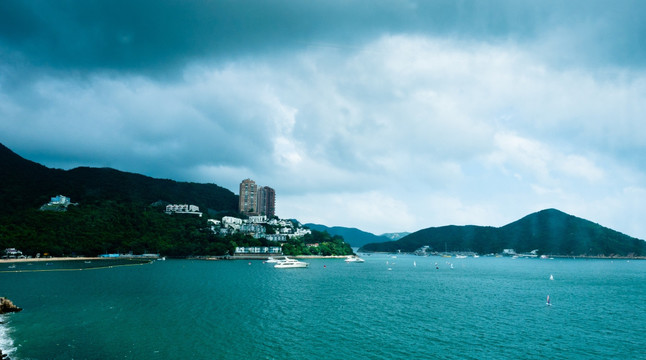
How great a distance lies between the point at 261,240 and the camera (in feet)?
606

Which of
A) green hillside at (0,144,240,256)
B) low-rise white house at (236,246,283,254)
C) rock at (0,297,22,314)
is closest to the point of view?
rock at (0,297,22,314)

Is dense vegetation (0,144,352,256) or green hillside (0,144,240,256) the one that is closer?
green hillside (0,144,240,256)

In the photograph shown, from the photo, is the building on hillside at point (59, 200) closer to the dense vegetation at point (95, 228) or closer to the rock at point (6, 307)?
the dense vegetation at point (95, 228)

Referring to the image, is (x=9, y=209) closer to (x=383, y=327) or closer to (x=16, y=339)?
(x=16, y=339)

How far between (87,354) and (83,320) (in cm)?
1245

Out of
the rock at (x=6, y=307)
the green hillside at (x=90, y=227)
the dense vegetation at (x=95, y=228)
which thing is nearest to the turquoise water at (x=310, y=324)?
the rock at (x=6, y=307)

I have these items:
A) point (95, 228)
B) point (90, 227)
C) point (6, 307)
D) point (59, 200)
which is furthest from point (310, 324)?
point (59, 200)

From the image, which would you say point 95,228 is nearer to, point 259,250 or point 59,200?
point 59,200

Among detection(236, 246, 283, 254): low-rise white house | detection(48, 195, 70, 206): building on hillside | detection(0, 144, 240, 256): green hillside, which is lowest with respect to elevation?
detection(236, 246, 283, 254): low-rise white house

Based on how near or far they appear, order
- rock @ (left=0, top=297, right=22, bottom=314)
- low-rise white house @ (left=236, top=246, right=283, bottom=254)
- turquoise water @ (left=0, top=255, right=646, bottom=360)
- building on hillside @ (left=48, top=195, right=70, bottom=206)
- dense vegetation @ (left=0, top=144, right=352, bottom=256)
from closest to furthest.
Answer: turquoise water @ (left=0, top=255, right=646, bottom=360)
rock @ (left=0, top=297, right=22, bottom=314)
dense vegetation @ (left=0, top=144, right=352, bottom=256)
low-rise white house @ (left=236, top=246, right=283, bottom=254)
building on hillside @ (left=48, top=195, right=70, bottom=206)

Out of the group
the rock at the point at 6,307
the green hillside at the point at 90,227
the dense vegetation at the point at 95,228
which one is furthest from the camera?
the dense vegetation at the point at 95,228

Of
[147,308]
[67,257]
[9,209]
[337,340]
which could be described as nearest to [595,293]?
[337,340]

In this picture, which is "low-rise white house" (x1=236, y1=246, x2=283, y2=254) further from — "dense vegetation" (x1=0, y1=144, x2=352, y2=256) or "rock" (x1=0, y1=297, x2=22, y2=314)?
"rock" (x1=0, y1=297, x2=22, y2=314)

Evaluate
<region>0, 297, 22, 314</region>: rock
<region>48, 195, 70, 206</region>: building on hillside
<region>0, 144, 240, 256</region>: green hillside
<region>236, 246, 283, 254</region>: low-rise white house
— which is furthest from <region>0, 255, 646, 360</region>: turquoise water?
<region>48, 195, 70, 206</region>: building on hillside
